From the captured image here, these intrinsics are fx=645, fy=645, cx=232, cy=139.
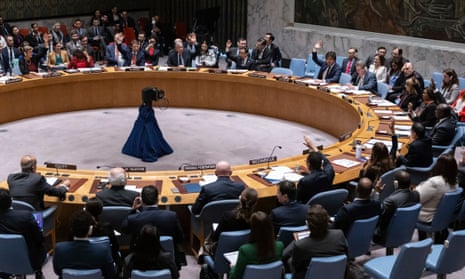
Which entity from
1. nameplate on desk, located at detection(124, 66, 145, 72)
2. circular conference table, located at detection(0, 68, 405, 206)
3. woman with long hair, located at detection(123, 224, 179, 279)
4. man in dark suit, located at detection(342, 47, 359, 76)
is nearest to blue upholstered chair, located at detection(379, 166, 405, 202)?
circular conference table, located at detection(0, 68, 405, 206)

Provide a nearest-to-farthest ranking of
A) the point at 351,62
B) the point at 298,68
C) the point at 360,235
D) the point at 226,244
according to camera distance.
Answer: the point at 226,244
the point at 360,235
the point at 351,62
the point at 298,68

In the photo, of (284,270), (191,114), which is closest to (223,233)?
(284,270)

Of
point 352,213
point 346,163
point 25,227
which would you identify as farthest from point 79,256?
point 346,163

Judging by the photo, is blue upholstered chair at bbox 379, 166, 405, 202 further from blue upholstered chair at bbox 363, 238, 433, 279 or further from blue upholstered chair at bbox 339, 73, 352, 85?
blue upholstered chair at bbox 339, 73, 352, 85

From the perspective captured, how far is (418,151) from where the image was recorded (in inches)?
314

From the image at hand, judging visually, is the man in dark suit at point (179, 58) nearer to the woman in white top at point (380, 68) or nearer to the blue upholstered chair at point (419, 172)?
the woman in white top at point (380, 68)

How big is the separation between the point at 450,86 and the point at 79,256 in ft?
25.8

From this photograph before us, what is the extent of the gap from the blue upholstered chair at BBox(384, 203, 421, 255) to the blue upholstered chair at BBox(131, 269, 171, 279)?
2.51m

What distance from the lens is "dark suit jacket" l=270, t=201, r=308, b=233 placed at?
582 cm

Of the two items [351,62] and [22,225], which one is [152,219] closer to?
[22,225]

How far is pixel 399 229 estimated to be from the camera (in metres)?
6.24

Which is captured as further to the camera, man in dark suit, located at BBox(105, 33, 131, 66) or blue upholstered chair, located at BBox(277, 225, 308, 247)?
man in dark suit, located at BBox(105, 33, 131, 66)

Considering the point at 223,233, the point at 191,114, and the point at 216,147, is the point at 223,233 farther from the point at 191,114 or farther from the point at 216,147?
the point at 191,114

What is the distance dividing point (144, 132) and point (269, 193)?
390cm
